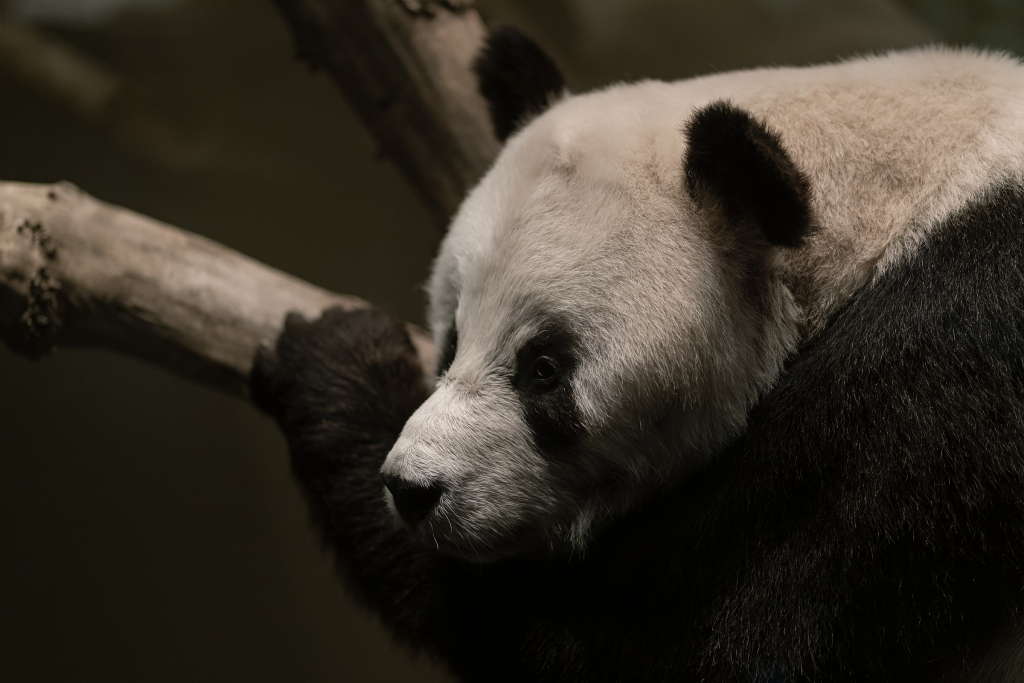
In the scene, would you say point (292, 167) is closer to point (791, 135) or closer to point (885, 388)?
point (791, 135)

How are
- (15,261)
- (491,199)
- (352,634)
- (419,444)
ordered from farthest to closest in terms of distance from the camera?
(352,634) → (15,261) → (491,199) → (419,444)

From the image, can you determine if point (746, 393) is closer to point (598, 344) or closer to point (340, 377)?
point (598, 344)

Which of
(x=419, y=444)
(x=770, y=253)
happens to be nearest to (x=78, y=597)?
(x=419, y=444)

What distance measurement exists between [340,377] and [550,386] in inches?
34.0

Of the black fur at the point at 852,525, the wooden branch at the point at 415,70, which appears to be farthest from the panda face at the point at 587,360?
the wooden branch at the point at 415,70

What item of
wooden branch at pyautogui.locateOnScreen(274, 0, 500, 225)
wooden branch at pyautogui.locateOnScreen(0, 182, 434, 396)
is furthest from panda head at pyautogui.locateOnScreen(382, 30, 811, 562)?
wooden branch at pyautogui.locateOnScreen(274, 0, 500, 225)

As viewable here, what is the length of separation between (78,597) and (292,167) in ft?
6.76

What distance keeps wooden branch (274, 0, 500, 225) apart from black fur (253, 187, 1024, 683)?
60.9 inches

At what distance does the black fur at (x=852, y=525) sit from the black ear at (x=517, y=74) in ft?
3.07

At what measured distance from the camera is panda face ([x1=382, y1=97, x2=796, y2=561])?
4.93 feet

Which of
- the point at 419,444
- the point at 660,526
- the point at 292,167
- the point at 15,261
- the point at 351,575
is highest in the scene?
the point at 419,444

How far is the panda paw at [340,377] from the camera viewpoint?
214 centimetres

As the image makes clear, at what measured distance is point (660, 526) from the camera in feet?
5.16

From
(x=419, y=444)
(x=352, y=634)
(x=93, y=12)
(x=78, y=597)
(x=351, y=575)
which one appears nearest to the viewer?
(x=419, y=444)
